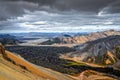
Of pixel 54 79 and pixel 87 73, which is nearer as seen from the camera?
pixel 54 79

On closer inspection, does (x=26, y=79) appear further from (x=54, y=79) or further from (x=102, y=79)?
(x=102, y=79)

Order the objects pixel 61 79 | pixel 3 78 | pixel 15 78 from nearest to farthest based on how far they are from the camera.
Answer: pixel 3 78
pixel 15 78
pixel 61 79

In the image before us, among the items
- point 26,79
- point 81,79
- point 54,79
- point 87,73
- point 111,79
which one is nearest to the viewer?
point 26,79

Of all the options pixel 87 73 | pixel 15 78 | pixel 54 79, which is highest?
pixel 15 78

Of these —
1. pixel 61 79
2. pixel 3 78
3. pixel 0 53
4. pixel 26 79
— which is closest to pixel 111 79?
pixel 61 79

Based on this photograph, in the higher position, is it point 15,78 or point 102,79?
Result: point 15,78

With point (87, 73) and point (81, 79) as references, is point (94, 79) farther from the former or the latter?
point (87, 73)

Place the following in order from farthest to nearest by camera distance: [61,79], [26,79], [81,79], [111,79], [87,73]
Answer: [87,73], [111,79], [81,79], [61,79], [26,79]

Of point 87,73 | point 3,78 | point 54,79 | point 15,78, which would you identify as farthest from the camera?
point 87,73

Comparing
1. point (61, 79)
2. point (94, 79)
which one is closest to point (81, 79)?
point (94, 79)
